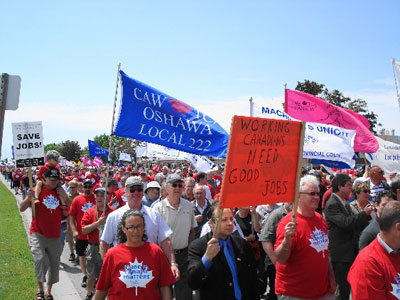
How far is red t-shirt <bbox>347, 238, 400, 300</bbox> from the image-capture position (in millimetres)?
3152

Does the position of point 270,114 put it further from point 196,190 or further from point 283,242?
point 283,242

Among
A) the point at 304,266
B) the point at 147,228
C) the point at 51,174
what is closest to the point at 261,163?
the point at 304,266

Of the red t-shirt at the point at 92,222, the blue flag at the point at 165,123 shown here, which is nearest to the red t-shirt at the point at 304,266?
the blue flag at the point at 165,123

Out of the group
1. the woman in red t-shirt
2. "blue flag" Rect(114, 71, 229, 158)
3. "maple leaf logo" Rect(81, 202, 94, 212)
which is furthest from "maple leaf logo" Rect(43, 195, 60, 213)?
the woman in red t-shirt

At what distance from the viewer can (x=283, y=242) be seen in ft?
13.2

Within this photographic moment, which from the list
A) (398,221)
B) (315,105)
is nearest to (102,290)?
(398,221)

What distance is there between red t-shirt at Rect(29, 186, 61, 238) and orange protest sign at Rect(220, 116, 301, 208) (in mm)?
4526

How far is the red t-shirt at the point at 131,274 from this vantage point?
3926 millimetres

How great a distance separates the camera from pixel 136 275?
393cm

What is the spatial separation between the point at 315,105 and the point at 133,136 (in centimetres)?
569

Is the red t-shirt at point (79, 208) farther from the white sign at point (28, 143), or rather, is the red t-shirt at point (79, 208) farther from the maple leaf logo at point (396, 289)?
the maple leaf logo at point (396, 289)

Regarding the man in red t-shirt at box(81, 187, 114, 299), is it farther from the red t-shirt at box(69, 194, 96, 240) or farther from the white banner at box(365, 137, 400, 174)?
the white banner at box(365, 137, 400, 174)

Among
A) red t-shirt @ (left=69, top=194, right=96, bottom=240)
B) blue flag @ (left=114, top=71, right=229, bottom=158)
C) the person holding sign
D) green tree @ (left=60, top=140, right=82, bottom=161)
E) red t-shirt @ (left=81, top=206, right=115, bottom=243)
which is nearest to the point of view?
the person holding sign

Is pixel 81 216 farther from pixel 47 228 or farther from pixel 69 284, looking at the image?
pixel 69 284
